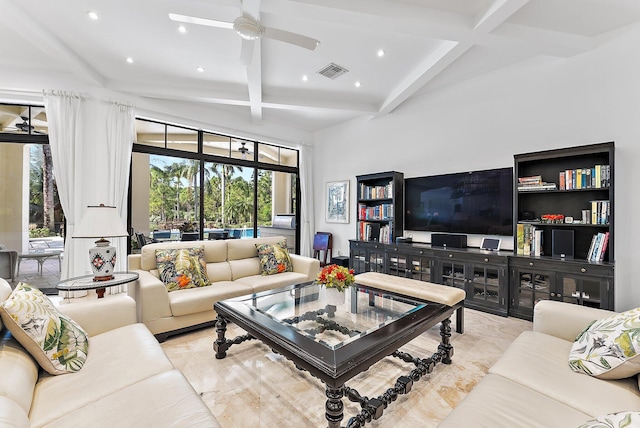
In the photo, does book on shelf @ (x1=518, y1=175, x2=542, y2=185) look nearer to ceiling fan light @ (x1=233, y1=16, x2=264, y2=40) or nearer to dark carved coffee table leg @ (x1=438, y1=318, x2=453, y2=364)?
dark carved coffee table leg @ (x1=438, y1=318, x2=453, y2=364)

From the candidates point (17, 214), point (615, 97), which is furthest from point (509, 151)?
point (17, 214)

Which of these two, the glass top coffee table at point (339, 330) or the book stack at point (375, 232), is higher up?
the book stack at point (375, 232)

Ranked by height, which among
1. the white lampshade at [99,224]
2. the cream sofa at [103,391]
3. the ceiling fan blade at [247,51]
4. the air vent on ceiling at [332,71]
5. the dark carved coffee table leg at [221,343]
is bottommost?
the dark carved coffee table leg at [221,343]

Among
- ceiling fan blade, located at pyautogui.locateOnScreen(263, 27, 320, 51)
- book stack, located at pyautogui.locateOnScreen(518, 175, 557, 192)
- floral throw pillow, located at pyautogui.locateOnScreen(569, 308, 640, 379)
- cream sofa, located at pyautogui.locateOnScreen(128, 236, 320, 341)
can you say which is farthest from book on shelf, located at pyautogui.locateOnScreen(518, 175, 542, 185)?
ceiling fan blade, located at pyautogui.locateOnScreen(263, 27, 320, 51)

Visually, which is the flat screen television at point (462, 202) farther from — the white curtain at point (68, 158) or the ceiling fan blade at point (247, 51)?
the white curtain at point (68, 158)

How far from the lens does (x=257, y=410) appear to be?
178 centimetres

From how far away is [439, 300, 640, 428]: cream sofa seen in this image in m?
1.13

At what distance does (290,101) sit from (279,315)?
142 inches

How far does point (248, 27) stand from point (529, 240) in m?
3.69

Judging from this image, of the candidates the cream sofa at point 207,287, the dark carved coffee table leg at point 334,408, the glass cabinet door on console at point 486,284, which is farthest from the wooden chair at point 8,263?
the glass cabinet door on console at point 486,284

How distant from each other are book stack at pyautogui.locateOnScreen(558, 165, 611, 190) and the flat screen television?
1.87ft

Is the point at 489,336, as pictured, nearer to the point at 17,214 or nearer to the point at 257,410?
the point at 257,410

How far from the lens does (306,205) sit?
6.42 meters

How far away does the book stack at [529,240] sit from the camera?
3.32 meters
